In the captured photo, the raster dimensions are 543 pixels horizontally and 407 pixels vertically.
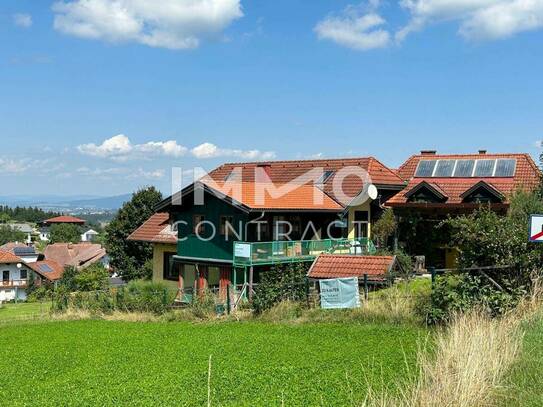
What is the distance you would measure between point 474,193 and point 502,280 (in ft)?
51.0

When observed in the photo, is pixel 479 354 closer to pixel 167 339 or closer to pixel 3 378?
pixel 3 378

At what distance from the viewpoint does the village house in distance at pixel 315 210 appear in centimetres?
2652

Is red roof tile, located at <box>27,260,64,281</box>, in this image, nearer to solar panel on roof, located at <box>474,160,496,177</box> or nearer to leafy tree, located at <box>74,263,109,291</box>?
leafy tree, located at <box>74,263,109,291</box>

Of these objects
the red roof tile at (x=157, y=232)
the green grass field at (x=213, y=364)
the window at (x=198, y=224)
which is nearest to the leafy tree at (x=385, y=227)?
the window at (x=198, y=224)

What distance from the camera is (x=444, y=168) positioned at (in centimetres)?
3244

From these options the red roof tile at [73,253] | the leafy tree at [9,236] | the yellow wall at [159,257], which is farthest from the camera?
the leafy tree at [9,236]

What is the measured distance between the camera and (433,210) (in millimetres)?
29609

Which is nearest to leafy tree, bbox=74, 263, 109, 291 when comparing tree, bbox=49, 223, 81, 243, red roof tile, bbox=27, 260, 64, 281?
red roof tile, bbox=27, 260, 64, 281

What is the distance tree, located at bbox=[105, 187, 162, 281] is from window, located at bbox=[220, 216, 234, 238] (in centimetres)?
1674

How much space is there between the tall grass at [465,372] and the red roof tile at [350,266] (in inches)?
467

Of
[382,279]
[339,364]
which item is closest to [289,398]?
[339,364]

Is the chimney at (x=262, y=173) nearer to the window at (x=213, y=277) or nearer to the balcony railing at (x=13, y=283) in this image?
the window at (x=213, y=277)

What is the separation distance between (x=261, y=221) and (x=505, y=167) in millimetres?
13958

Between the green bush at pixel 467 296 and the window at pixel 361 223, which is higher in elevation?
the window at pixel 361 223
